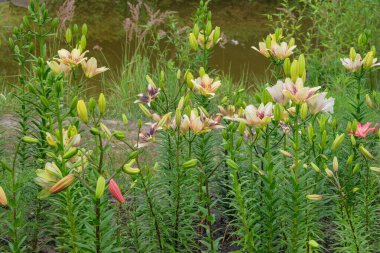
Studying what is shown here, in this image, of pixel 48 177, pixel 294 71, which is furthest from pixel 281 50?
pixel 48 177

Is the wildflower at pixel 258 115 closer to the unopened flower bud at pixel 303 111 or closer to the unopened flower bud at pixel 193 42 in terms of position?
the unopened flower bud at pixel 303 111

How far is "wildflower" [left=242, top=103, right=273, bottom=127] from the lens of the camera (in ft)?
5.96

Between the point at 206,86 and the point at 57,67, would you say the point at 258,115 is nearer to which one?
the point at 206,86

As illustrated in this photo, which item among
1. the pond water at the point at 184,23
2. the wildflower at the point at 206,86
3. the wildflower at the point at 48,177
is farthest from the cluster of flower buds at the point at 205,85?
the pond water at the point at 184,23

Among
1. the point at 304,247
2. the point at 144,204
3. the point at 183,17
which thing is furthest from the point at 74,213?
the point at 183,17

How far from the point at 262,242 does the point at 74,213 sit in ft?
2.20

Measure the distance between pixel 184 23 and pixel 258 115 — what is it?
10042 mm

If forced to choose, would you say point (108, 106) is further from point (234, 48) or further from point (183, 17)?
point (183, 17)

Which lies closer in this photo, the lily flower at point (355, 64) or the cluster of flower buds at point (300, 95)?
the cluster of flower buds at point (300, 95)

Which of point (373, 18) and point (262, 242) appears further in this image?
point (373, 18)

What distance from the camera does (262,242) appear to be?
2.12 metres

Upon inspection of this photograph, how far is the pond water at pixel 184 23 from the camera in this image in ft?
27.8

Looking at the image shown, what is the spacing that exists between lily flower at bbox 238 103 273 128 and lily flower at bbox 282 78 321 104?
3.6 inches

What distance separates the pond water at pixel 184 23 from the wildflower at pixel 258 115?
5.90 metres
